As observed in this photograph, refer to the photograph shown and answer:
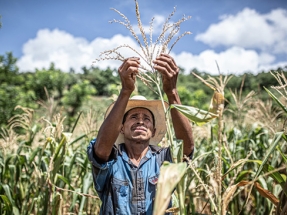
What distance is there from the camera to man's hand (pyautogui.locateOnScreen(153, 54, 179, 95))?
1.26 m

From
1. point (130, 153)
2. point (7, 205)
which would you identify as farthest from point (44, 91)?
point (130, 153)

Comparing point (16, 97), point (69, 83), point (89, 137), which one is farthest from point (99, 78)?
point (89, 137)

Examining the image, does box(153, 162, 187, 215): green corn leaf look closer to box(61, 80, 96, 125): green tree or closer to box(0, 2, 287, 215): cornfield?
box(0, 2, 287, 215): cornfield

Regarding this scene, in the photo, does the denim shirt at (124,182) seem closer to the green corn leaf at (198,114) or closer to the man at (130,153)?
A: the man at (130,153)

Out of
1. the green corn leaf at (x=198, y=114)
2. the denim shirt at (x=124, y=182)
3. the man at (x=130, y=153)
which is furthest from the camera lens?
the denim shirt at (x=124, y=182)

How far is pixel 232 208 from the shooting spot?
2582mm

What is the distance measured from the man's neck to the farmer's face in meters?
0.04

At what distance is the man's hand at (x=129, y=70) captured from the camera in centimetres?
128

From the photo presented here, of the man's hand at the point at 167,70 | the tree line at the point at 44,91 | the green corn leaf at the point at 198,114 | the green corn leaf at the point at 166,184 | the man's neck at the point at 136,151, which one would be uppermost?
the tree line at the point at 44,91

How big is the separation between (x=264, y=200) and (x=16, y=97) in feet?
36.2

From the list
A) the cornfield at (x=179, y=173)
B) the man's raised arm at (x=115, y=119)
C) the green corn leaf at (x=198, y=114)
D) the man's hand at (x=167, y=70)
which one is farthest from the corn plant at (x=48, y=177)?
the green corn leaf at (x=198, y=114)

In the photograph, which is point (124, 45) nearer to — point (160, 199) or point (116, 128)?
point (116, 128)

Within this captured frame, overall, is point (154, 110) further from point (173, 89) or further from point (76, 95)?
point (76, 95)

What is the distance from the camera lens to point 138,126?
1.69 meters
